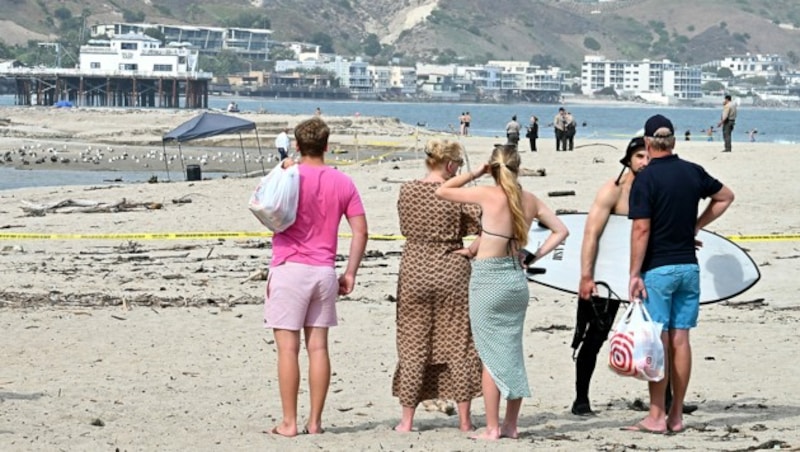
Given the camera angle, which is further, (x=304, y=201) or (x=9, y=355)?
(x=9, y=355)

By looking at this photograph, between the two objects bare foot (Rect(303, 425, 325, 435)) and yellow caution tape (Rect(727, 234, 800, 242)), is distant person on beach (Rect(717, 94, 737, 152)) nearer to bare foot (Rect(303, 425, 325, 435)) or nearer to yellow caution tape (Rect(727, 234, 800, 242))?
yellow caution tape (Rect(727, 234, 800, 242))

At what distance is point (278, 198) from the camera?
7.25 m

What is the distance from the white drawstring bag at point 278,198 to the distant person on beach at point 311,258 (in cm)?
7

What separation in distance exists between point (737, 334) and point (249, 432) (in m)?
4.63

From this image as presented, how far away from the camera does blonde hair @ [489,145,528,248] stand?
289 inches

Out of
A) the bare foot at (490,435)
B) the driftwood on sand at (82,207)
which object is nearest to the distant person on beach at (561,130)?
the driftwood on sand at (82,207)

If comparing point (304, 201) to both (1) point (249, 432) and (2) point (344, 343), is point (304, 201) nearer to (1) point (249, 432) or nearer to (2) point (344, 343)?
(1) point (249, 432)

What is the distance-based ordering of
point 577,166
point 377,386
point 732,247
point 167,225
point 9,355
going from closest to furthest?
1. point 732,247
2. point 377,386
3. point 9,355
4. point 167,225
5. point 577,166

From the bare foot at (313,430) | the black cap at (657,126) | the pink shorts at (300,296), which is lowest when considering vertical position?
the bare foot at (313,430)

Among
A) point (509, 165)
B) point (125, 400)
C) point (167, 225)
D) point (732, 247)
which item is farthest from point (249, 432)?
point (167, 225)

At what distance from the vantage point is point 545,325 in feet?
37.9

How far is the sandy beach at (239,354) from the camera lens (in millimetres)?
7703

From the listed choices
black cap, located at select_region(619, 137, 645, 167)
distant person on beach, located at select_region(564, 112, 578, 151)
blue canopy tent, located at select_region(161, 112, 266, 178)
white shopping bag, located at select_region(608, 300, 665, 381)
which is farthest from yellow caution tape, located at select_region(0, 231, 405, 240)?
distant person on beach, located at select_region(564, 112, 578, 151)

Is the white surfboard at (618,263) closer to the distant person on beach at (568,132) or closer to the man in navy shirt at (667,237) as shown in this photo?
the man in navy shirt at (667,237)
